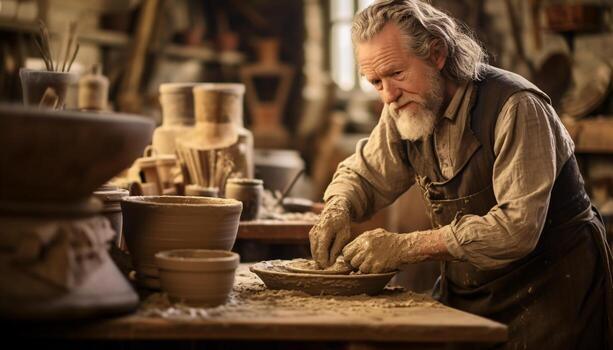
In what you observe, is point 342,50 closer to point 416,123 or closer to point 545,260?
point 416,123

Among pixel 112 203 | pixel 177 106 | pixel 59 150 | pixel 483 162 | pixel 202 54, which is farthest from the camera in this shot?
pixel 202 54

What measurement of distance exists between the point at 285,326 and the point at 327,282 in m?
0.53

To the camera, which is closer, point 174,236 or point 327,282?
point 174,236

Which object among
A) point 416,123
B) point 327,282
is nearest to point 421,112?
point 416,123

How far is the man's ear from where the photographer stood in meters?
3.59

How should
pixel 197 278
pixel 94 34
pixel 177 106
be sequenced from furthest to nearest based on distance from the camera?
pixel 94 34 → pixel 177 106 → pixel 197 278

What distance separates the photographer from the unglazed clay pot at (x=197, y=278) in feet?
9.04

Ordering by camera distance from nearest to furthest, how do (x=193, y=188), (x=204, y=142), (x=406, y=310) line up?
(x=406, y=310), (x=193, y=188), (x=204, y=142)

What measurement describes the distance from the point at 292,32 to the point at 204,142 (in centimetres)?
959

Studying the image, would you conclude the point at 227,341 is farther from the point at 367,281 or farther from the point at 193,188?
the point at 193,188

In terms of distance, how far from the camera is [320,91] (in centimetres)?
1434

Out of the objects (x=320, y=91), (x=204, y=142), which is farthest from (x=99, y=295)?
(x=320, y=91)

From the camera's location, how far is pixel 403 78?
352 centimetres

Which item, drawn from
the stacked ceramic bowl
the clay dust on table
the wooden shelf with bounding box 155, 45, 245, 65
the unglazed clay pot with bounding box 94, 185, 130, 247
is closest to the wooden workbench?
the clay dust on table
